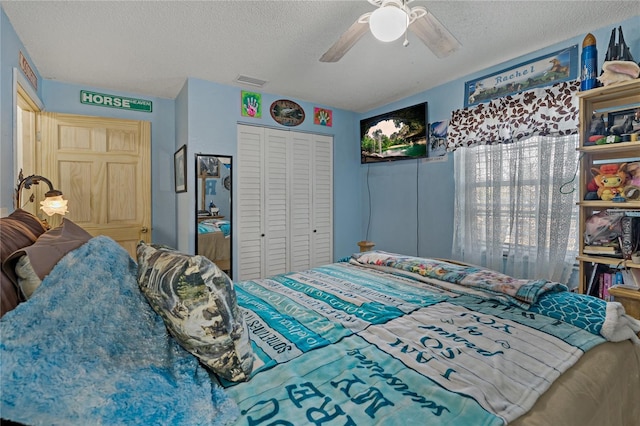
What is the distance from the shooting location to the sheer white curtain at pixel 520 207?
2299 millimetres

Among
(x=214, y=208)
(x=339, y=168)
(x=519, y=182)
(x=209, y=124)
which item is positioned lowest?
(x=214, y=208)

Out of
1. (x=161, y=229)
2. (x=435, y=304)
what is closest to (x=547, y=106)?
(x=435, y=304)

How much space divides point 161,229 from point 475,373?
351 cm

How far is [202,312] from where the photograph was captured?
868 millimetres

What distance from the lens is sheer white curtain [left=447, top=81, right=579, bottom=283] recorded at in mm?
2289

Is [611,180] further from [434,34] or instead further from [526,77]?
[434,34]

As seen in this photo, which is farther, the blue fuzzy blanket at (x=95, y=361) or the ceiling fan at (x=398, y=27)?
the ceiling fan at (x=398, y=27)

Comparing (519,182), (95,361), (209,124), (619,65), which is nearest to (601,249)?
(519,182)

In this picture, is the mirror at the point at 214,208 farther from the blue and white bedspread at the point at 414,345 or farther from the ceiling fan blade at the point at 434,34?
the ceiling fan blade at the point at 434,34

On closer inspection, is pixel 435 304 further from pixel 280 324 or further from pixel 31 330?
pixel 31 330

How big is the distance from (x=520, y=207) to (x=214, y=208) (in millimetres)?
2792

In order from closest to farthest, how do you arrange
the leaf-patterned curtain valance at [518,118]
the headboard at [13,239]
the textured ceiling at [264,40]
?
the headboard at [13,239], the textured ceiling at [264,40], the leaf-patterned curtain valance at [518,118]

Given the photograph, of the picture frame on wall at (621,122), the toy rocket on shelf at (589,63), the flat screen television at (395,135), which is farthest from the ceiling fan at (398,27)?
the flat screen television at (395,135)

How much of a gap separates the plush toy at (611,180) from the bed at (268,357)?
0.96 metres
